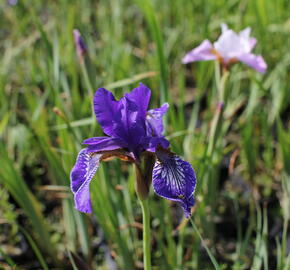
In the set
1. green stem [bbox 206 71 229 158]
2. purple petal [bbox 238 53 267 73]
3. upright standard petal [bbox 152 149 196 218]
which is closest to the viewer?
upright standard petal [bbox 152 149 196 218]

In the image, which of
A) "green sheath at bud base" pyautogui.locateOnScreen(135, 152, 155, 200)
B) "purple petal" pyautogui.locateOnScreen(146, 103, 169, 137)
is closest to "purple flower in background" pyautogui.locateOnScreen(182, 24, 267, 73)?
"purple petal" pyautogui.locateOnScreen(146, 103, 169, 137)

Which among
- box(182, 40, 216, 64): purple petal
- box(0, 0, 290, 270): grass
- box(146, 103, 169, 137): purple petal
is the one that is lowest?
box(0, 0, 290, 270): grass

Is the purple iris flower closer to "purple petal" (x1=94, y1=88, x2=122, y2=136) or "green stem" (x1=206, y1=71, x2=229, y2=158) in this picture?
"purple petal" (x1=94, y1=88, x2=122, y2=136)

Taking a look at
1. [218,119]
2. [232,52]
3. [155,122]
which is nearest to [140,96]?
[155,122]

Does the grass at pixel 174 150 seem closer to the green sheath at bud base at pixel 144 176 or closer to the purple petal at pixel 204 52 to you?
the purple petal at pixel 204 52

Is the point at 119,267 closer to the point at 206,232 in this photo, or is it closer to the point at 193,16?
the point at 206,232

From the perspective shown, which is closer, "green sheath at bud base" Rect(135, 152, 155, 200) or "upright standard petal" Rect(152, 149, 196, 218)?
"upright standard petal" Rect(152, 149, 196, 218)

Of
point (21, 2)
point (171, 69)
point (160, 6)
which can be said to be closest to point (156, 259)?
point (171, 69)
